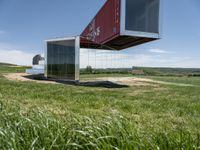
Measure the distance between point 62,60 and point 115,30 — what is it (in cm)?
598

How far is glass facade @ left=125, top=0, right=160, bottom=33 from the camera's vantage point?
13.5m

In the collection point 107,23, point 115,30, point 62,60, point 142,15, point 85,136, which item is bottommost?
point 85,136

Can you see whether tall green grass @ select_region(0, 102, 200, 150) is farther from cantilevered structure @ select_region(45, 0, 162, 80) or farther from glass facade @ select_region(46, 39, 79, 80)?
glass facade @ select_region(46, 39, 79, 80)

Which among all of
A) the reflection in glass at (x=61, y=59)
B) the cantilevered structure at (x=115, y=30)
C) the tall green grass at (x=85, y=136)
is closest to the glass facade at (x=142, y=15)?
the cantilevered structure at (x=115, y=30)

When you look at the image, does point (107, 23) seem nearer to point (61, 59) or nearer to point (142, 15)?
point (142, 15)

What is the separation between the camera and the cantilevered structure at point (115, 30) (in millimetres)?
13213

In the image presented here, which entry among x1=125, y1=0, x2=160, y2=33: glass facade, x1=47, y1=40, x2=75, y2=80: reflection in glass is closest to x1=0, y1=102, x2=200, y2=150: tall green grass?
x1=125, y1=0, x2=160, y2=33: glass facade

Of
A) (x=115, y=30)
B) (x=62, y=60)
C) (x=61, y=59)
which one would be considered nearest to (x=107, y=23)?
(x=115, y=30)

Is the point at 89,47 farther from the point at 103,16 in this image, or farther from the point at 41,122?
the point at 41,122

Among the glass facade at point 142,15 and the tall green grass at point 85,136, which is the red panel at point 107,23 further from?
the tall green grass at point 85,136

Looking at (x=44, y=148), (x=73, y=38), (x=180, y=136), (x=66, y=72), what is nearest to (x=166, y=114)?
(x=180, y=136)

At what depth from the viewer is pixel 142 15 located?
561 inches

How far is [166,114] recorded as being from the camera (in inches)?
237

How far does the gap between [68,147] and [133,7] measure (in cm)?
1232
